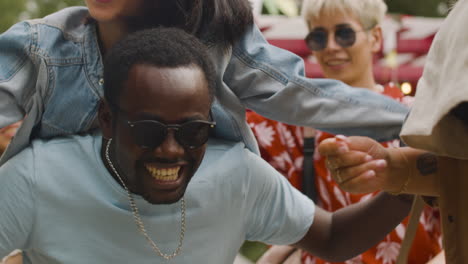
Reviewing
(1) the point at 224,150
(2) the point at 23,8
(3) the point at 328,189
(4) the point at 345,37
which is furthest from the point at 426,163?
(2) the point at 23,8

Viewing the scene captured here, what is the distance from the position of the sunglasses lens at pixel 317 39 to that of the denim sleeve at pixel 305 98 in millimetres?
1419

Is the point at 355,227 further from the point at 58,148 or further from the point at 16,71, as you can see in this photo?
the point at 16,71

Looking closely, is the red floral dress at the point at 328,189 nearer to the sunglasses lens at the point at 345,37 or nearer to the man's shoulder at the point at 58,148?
the sunglasses lens at the point at 345,37

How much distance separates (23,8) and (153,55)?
12.5 m

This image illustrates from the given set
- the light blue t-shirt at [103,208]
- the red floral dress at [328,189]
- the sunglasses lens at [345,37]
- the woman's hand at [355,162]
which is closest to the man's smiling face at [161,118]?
the light blue t-shirt at [103,208]

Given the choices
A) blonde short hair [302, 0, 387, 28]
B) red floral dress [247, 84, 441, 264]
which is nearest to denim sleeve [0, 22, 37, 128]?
red floral dress [247, 84, 441, 264]

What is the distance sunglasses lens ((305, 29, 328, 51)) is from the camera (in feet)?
12.0

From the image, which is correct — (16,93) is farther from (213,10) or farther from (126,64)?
(213,10)

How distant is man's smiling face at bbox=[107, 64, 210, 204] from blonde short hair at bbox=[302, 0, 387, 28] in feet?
5.65

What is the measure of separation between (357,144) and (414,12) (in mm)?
13243

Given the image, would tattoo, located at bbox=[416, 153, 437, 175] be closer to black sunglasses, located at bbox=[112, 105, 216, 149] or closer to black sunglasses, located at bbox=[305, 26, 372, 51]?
black sunglasses, located at bbox=[112, 105, 216, 149]

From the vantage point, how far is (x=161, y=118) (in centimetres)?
195

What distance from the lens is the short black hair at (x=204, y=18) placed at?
7.19 feet

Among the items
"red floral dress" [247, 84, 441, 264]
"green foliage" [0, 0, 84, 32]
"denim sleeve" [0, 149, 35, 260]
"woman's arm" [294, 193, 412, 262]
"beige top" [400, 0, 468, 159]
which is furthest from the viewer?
"green foliage" [0, 0, 84, 32]
